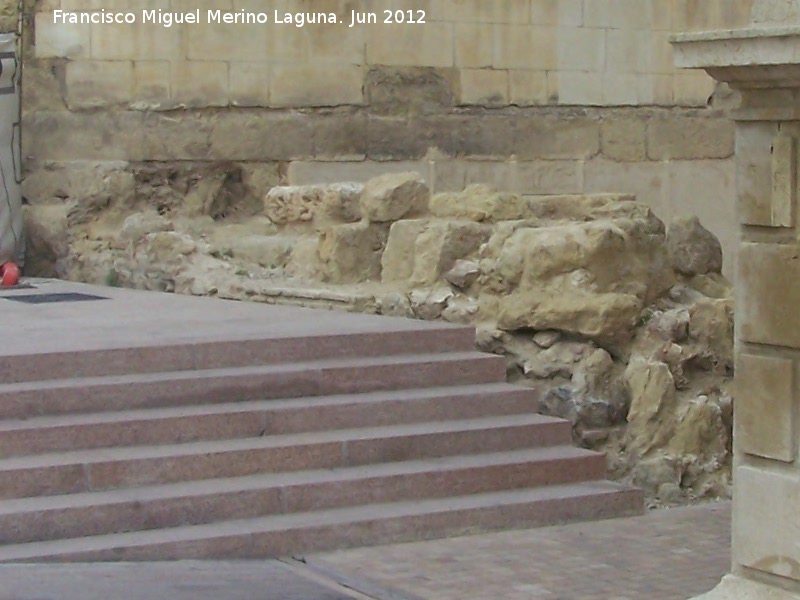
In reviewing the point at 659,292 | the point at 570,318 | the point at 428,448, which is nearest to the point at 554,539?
the point at 428,448

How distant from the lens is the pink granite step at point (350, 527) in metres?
6.07

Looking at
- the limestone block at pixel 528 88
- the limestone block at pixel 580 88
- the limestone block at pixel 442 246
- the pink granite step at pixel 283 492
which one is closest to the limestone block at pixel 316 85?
the limestone block at pixel 528 88

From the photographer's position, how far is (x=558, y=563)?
6.33m

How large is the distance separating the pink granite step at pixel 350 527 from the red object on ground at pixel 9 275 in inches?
179

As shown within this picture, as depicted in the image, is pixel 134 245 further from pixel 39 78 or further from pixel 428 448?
pixel 428 448

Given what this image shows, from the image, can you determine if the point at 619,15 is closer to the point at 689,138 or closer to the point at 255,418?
the point at 689,138

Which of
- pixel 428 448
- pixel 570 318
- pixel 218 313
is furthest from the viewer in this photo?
pixel 218 313

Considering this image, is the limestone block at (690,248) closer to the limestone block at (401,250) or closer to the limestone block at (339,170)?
the limestone block at (401,250)

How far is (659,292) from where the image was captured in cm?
870

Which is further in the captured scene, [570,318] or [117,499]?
[570,318]

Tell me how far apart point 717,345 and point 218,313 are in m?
2.80

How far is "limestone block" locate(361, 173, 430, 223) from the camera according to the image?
978 centimetres

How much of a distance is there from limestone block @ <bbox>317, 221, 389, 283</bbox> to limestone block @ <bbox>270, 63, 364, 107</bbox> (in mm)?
2099

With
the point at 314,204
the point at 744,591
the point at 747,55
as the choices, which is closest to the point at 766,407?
the point at 744,591
